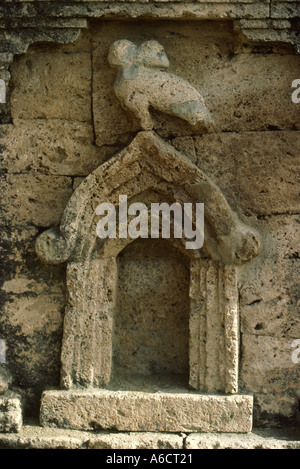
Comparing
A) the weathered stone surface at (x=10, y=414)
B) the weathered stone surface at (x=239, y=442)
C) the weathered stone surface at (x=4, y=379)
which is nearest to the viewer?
the weathered stone surface at (x=239, y=442)

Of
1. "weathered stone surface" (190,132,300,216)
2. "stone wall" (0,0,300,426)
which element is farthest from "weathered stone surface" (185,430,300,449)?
"weathered stone surface" (190,132,300,216)

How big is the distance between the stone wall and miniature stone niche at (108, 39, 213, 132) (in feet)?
0.43

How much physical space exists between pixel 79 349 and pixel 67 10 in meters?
2.27

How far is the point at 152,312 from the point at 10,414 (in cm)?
118

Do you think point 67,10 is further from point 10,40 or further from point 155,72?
point 155,72

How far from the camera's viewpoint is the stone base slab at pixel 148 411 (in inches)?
160

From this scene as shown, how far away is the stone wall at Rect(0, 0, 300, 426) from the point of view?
13.6ft

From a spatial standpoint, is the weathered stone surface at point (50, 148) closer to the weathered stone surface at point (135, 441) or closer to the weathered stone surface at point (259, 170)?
the weathered stone surface at point (259, 170)

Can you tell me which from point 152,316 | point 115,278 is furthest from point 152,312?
point 115,278

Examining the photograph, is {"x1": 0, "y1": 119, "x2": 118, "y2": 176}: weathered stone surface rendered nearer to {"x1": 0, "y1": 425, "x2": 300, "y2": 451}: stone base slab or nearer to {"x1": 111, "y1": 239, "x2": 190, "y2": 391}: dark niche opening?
{"x1": 111, "y1": 239, "x2": 190, "y2": 391}: dark niche opening

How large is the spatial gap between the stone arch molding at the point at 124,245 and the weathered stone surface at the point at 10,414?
35cm

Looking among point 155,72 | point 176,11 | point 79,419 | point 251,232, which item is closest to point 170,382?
point 79,419

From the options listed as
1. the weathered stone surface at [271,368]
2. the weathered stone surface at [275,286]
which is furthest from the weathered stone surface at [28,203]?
the weathered stone surface at [271,368]

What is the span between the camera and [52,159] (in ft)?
14.3
